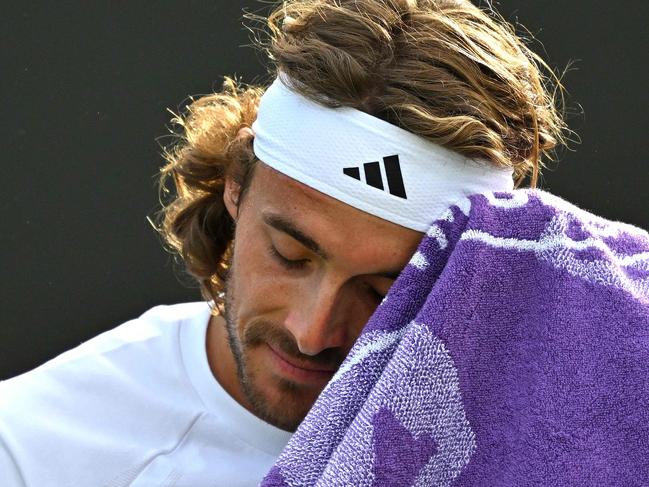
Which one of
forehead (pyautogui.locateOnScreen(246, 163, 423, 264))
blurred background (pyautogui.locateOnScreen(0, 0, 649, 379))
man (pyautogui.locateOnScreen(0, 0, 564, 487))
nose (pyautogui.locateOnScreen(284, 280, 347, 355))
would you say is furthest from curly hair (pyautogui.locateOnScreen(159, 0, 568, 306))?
blurred background (pyautogui.locateOnScreen(0, 0, 649, 379))

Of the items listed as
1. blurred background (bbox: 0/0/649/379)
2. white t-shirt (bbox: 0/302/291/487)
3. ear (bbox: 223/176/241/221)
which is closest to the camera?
white t-shirt (bbox: 0/302/291/487)

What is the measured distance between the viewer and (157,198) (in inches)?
86.4

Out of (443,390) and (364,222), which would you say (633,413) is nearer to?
(443,390)

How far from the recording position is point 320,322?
1272 millimetres

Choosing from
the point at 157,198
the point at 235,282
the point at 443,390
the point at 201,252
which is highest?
the point at 443,390

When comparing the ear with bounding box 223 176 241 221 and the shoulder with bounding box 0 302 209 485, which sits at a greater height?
the ear with bounding box 223 176 241 221

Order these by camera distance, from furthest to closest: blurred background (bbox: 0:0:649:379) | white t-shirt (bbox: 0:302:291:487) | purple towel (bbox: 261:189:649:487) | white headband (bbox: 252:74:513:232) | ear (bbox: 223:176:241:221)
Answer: blurred background (bbox: 0:0:649:379)
ear (bbox: 223:176:241:221)
white t-shirt (bbox: 0:302:291:487)
white headband (bbox: 252:74:513:232)
purple towel (bbox: 261:189:649:487)

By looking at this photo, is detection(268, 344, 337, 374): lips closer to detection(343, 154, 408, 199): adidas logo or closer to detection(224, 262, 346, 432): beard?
detection(224, 262, 346, 432): beard

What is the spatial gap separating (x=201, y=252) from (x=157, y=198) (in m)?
0.48

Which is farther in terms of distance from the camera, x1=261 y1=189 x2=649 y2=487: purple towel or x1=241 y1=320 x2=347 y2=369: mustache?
x1=241 y1=320 x2=347 y2=369: mustache

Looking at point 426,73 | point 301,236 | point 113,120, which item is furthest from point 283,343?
point 113,120

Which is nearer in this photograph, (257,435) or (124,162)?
(257,435)

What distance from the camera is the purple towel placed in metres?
1.00

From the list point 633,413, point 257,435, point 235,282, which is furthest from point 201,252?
point 633,413
